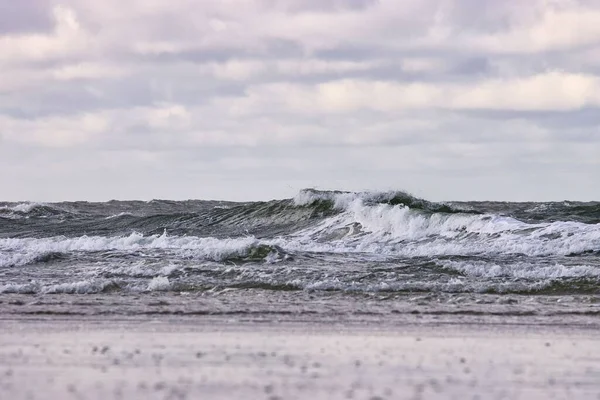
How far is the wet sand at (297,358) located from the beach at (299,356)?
0.01 metres

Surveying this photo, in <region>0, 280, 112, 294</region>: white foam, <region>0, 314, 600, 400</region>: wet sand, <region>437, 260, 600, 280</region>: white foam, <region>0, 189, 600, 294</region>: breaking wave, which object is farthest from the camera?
<region>437, 260, 600, 280</region>: white foam

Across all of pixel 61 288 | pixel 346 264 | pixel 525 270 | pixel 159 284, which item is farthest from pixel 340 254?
pixel 61 288

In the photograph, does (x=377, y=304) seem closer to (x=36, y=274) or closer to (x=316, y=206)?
(x=36, y=274)

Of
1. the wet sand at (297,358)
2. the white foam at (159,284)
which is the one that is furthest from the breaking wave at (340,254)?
the wet sand at (297,358)

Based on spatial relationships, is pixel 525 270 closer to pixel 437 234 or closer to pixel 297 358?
pixel 437 234

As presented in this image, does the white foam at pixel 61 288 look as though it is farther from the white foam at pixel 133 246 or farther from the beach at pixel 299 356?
the white foam at pixel 133 246

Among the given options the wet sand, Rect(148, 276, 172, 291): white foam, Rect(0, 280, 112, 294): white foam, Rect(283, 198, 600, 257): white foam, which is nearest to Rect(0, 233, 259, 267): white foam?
Rect(283, 198, 600, 257): white foam

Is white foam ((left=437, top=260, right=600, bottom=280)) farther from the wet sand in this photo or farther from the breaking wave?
the wet sand

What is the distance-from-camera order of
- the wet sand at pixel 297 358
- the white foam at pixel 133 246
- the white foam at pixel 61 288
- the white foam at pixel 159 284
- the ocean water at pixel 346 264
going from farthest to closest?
the white foam at pixel 133 246 → the white foam at pixel 159 284 → the white foam at pixel 61 288 → the ocean water at pixel 346 264 → the wet sand at pixel 297 358

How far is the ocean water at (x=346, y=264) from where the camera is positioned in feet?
39.0

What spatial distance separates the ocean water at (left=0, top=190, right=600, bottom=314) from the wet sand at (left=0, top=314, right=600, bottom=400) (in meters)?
1.46

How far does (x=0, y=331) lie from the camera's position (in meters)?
8.63

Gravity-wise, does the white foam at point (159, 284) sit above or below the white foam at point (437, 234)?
below

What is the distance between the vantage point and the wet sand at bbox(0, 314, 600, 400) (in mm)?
5762
